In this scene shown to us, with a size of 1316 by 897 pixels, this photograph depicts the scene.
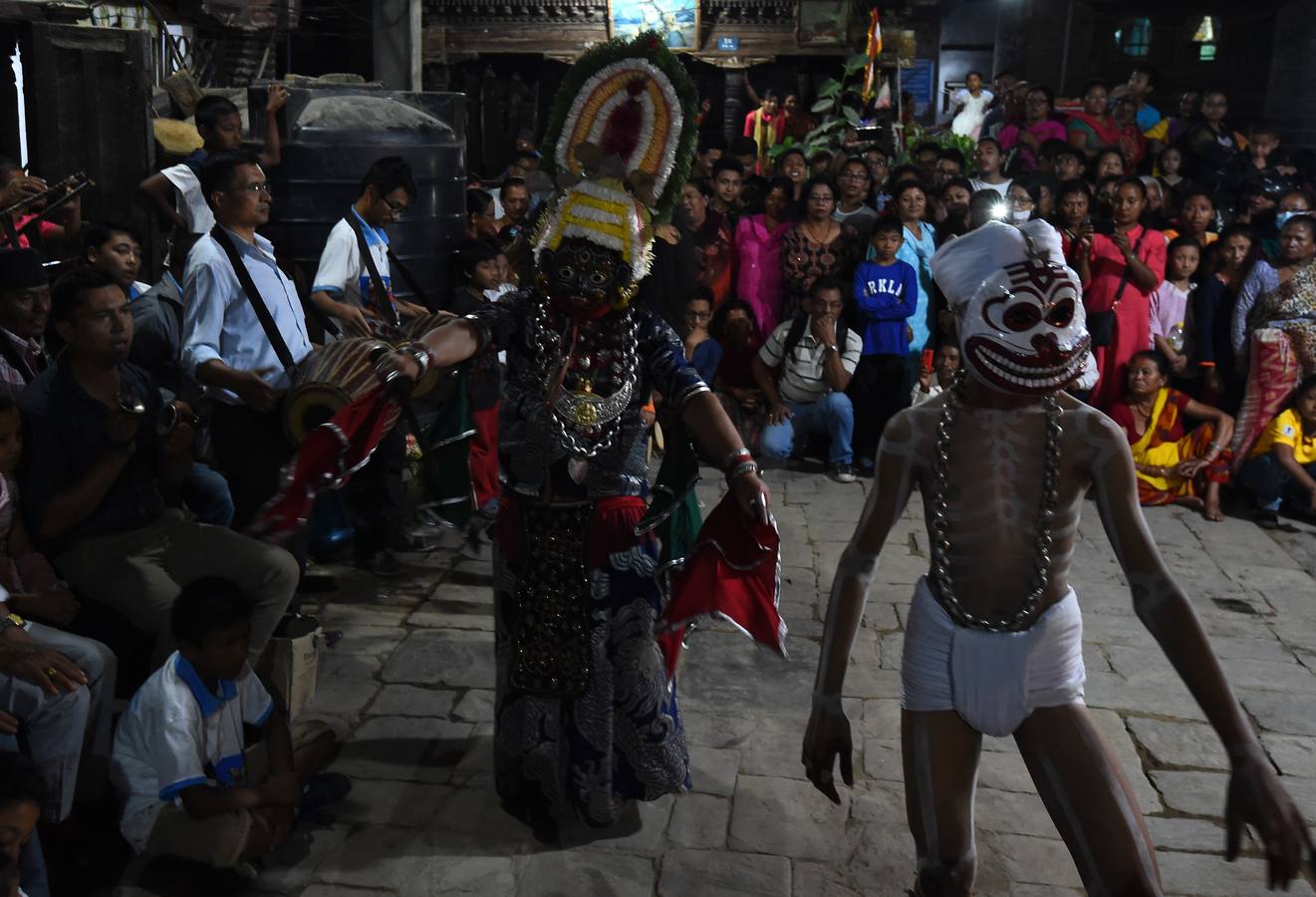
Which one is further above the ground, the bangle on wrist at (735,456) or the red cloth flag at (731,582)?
the bangle on wrist at (735,456)

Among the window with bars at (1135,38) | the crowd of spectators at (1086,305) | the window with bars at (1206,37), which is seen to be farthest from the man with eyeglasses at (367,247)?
the window with bars at (1206,37)

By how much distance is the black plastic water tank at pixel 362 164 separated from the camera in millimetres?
7668

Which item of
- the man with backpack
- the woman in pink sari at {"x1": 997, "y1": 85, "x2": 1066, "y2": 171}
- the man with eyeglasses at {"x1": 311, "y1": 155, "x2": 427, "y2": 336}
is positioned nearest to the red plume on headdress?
the man with eyeglasses at {"x1": 311, "y1": 155, "x2": 427, "y2": 336}

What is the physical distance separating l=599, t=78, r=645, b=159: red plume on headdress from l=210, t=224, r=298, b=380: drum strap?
70.2 inches

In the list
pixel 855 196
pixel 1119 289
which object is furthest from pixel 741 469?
pixel 855 196

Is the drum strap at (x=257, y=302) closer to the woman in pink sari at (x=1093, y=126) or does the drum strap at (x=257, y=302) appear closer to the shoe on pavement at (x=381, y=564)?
the shoe on pavement at (x=381, y=564)

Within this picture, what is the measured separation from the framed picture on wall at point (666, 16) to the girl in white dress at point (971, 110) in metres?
3.88

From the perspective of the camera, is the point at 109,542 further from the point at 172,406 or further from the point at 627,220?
the point at 627,220

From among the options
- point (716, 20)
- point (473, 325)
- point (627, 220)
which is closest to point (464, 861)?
point (473, 325)

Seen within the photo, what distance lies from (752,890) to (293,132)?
18.7 ft

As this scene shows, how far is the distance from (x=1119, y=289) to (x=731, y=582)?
5.65m

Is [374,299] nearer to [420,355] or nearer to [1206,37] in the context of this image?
[420,355]

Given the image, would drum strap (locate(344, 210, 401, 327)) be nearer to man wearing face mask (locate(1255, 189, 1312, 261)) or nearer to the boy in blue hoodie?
the boy in blue hoodie

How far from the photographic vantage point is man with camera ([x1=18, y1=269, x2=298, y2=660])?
4.02m
